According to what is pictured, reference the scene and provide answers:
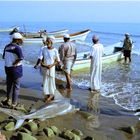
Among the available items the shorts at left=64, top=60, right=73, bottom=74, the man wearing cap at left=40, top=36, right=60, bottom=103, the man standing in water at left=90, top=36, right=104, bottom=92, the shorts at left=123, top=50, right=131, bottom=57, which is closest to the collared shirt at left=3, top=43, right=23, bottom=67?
the man wearing cap at left=40, top=36, right=60, bottom=103

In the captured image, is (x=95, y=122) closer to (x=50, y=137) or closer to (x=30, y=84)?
(x=50, y=137)

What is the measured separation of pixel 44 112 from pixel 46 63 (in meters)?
2.19

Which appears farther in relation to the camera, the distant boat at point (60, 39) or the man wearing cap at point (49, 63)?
the distant boat at point (60, 39)

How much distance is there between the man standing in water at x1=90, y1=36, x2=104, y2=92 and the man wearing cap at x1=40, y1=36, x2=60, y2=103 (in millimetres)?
2246

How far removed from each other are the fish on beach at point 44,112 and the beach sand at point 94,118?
0.14 meters

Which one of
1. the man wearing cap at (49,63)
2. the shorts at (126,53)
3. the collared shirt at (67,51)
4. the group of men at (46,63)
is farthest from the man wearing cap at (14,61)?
the shorts at (126,53)

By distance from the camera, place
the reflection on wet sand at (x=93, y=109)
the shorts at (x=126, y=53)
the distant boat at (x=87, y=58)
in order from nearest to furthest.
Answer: the reflection on wet sand at (x=93, y=109) < the distant boat at (x=87, y=58) < the shorts at (x=126, y=53)

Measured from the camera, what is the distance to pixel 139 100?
12656mm

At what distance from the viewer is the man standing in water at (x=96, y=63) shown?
12.3m

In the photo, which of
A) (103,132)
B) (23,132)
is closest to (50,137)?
(23,132)

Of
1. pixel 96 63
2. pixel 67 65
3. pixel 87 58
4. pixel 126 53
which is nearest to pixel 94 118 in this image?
pixel 96 63

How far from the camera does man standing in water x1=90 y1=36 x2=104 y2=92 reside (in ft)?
40.4

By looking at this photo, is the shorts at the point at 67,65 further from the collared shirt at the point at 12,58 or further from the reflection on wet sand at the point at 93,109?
the collared shirt at the point at 12,58

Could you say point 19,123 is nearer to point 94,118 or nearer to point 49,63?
point 94,118
